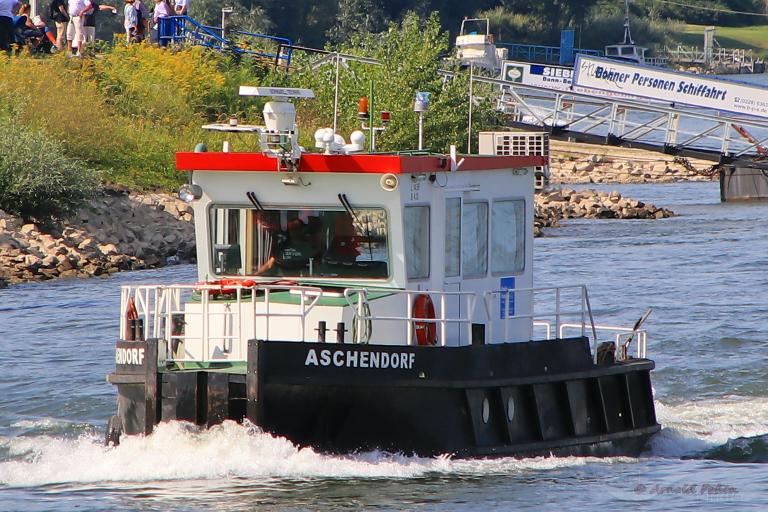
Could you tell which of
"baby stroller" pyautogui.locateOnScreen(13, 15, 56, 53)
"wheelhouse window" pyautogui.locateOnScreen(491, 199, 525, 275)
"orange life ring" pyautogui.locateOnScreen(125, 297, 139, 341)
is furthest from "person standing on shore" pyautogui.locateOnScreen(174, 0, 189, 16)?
"orange life ring" pyautogui.locateOnScreen(125, 297, 139, 341)

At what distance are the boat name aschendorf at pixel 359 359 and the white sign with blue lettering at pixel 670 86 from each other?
35.5 meters

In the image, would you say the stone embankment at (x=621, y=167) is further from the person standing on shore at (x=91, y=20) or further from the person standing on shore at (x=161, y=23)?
the person standing on shore at (x=91, y=20)

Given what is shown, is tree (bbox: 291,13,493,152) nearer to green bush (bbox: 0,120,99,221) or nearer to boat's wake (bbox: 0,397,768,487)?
green bush (bbox: 0,120,99,221)

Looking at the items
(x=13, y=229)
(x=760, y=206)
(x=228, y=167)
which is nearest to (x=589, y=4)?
(x=760, y=206)

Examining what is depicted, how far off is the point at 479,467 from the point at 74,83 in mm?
24968

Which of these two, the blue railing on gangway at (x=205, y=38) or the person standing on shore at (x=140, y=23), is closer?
Result: the person standing on shore at (x=140, y=23)

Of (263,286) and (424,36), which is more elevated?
(424,36)

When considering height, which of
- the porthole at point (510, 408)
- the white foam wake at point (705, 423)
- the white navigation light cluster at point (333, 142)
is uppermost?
the white navigation light cluster at point (333, 142)

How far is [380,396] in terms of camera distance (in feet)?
40.6

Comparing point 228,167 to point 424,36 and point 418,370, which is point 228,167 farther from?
point 424,36

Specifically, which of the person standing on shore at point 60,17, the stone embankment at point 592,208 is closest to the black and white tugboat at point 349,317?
the stone embankment at point 592,208

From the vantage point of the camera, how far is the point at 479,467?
12875 millimetres

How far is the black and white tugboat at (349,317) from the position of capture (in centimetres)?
1228

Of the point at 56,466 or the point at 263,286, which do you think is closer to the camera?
the point at 263,286
